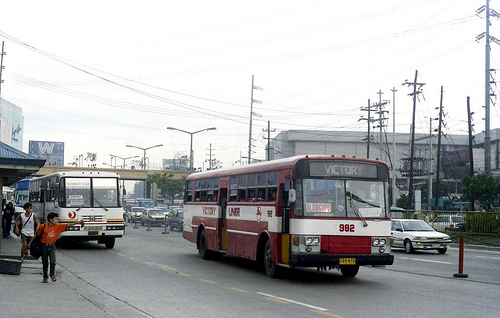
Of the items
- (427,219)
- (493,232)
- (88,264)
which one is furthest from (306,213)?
(427,219)

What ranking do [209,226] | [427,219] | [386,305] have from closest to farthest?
[386,305] → [209,226] → [427,219]

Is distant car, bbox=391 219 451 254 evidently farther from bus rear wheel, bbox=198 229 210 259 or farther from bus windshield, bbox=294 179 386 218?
bus windshield, bbox=294 179 386 218

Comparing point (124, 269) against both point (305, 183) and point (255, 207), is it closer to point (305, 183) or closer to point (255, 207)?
point (255, 207)

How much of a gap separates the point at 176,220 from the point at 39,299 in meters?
31.4

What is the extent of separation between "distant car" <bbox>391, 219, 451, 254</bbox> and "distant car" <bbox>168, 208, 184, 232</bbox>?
18153 millimetres

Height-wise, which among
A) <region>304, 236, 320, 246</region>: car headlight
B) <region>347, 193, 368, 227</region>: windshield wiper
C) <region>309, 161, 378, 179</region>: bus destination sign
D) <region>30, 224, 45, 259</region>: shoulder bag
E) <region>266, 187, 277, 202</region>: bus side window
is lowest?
<region>30, 224, 45, 259</region>: shoulder bag

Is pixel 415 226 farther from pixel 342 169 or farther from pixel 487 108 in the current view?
pixel 487 108

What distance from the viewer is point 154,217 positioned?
160ft

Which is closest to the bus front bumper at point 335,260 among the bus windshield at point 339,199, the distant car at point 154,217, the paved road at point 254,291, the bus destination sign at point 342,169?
the paved road at point 254,291

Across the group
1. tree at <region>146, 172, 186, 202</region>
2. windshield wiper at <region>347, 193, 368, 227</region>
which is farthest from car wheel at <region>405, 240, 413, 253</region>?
tree at <region>146, 172, 186, 202</region>

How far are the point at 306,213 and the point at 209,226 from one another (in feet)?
22.7

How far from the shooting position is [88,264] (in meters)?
18.7

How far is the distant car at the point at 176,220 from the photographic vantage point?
138ft

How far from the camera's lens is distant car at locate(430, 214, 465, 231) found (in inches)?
1448
